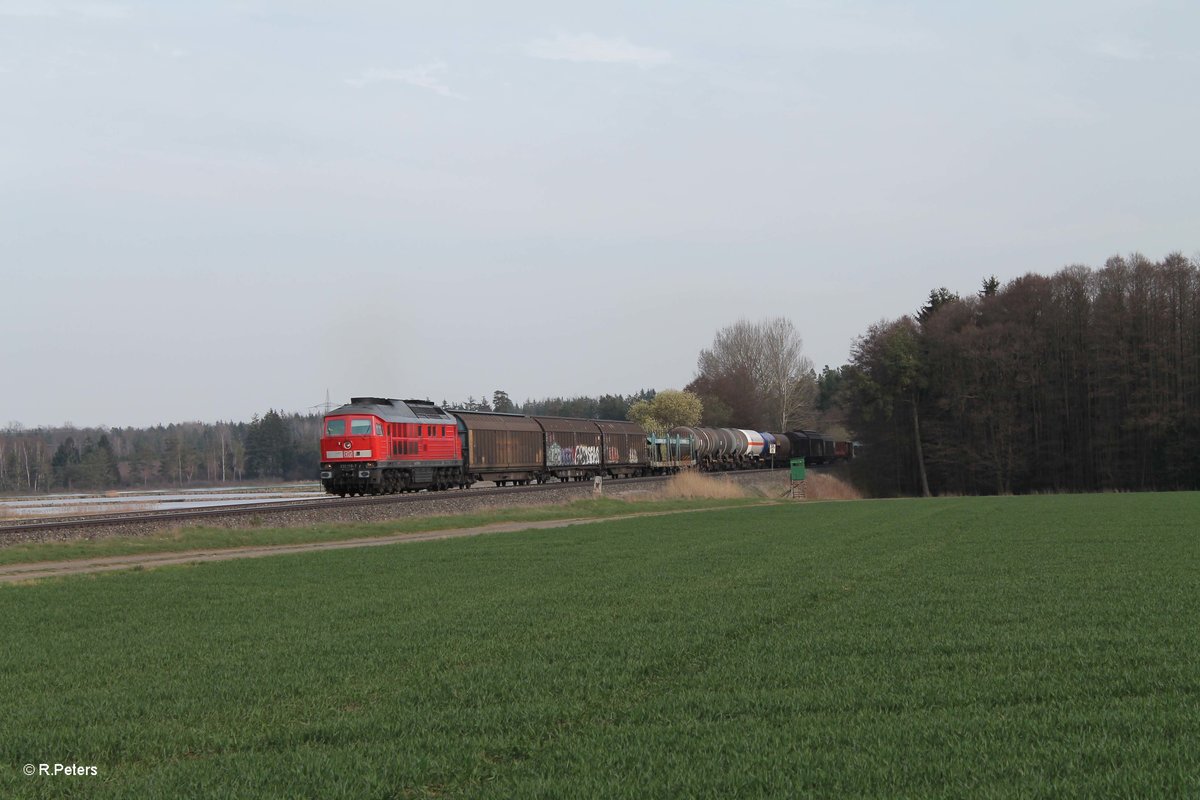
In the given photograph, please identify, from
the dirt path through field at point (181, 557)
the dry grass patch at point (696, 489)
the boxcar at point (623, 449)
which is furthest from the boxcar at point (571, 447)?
the dirt path through field at point (181, 557)

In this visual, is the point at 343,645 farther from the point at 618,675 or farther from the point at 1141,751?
the point at 1141,751

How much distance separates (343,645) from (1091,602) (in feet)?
31.4

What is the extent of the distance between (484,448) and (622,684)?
44.6 m

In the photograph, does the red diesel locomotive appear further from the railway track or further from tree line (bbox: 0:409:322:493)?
tree line (bbox: 0:409:322:493)

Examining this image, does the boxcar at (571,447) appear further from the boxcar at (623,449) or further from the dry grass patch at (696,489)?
the dry grass patch at (696,489)

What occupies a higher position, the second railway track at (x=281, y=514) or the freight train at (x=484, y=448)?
the freight train at (x=484, y=448)

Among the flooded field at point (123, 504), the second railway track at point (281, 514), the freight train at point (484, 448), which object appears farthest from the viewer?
the flooded field at point (123, 504)

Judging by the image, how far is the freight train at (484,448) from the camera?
142 ft

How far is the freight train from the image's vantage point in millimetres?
43344

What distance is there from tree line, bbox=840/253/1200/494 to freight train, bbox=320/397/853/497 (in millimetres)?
12733

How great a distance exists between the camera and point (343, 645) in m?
12.0

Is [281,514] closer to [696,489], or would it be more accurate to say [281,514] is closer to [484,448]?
[484,448]

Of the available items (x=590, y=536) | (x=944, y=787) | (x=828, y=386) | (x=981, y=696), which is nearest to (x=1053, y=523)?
(x=590, y=536)

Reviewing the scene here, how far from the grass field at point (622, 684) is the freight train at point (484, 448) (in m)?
23.5
